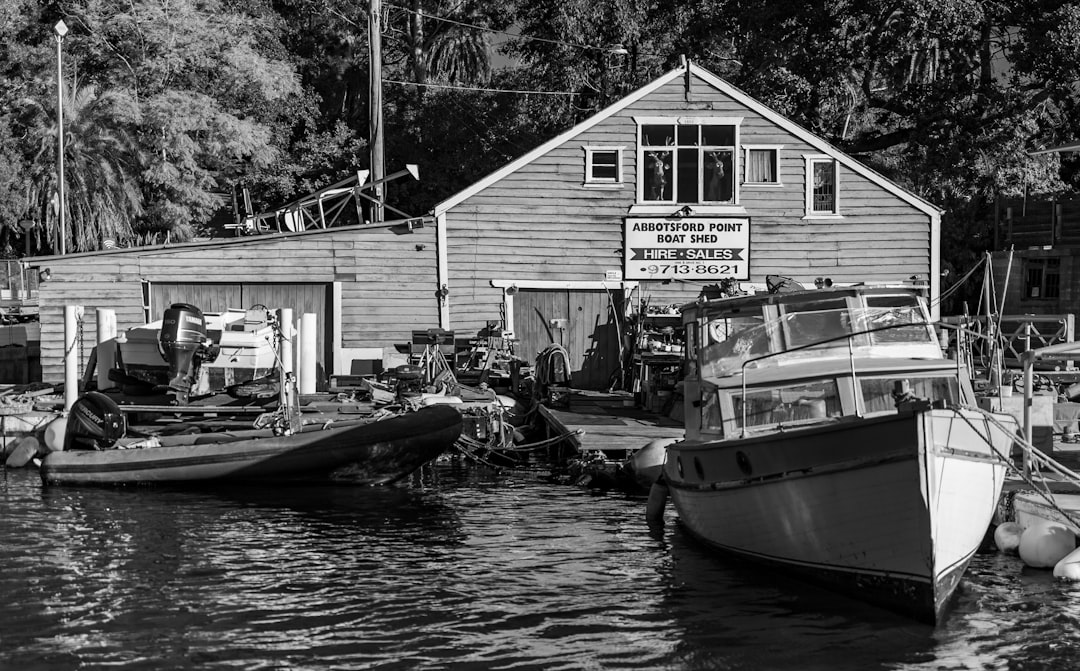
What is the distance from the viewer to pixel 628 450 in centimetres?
2031

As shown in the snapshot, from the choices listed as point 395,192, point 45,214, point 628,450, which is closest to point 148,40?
point 45,214

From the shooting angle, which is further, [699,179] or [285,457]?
[699,179]

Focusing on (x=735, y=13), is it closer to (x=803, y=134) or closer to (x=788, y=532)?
(x=803, y=134)

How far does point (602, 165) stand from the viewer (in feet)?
89.2

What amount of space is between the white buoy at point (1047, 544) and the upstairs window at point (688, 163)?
1420 cm

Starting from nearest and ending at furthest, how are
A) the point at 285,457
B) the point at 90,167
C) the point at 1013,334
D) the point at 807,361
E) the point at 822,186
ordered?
the point at 807,361
the point at 285,457
the point at 1013,334
the point at 822,186
the point at 90,167

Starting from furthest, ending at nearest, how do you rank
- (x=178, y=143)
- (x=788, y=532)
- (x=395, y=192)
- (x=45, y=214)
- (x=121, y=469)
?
(x=395, y=192) < (x=45, y=214) < (x=178, y=143) < (x=121, y=469) < (x=788, y=532)

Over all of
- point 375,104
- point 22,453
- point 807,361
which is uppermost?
point 375,104

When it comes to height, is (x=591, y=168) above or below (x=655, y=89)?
below

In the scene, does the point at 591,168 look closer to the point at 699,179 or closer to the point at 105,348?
the point at 699,179

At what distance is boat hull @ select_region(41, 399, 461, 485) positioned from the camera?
19141 millimetres

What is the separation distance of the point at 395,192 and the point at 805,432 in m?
32.2

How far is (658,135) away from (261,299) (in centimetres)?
A: 890

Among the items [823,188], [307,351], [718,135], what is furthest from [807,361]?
[823,188]
